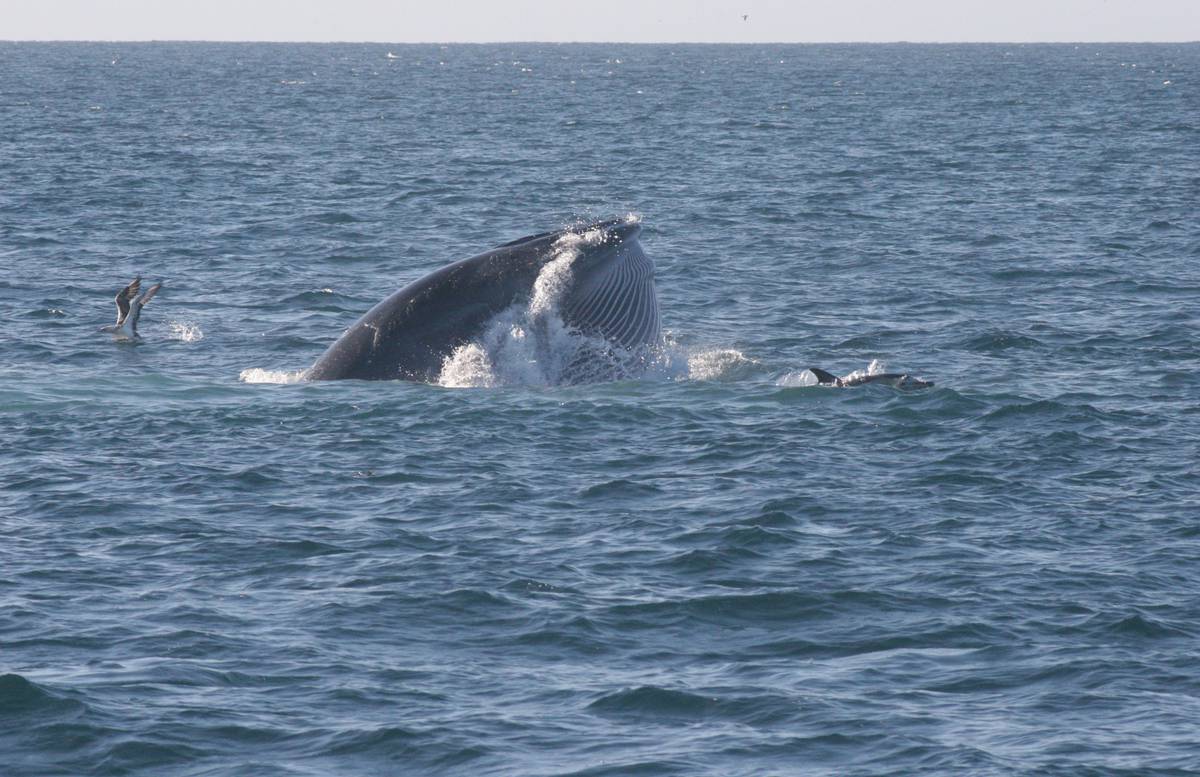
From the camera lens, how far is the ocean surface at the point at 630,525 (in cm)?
1544

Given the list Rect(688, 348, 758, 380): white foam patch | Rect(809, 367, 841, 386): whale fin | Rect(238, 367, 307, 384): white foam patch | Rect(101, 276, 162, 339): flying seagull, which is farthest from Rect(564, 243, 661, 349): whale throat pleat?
Rect(101, 276, 162, 339): flying seagull

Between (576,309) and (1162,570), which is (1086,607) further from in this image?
(576,309)

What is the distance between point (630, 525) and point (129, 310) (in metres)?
15.0

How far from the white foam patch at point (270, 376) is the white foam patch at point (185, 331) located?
4435mm

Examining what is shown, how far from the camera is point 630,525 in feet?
69.7

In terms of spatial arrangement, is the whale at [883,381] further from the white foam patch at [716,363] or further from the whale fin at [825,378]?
the white foam patch at [716,363]

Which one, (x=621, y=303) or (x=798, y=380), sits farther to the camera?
(x=798, y=380)

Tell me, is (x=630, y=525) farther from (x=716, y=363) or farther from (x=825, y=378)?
(x=716, y=363)

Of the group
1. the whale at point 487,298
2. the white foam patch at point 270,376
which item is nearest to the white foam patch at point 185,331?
the white foam patch at point 270,376

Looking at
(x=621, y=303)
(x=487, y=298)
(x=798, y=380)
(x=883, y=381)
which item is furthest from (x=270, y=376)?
(x=883, y=381)

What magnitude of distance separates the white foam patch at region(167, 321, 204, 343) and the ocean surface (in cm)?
23

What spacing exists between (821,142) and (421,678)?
249 ft

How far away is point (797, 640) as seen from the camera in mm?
17625

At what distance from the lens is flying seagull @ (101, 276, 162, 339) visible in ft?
108
